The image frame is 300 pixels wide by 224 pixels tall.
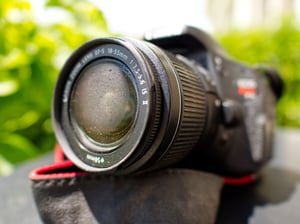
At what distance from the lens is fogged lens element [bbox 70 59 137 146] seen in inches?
12.9

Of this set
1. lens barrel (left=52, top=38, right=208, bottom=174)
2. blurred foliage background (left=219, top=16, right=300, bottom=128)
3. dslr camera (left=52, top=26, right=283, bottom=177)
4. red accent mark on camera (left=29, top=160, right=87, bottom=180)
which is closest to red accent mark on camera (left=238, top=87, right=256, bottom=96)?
dslr camera (left=52, top=26, right=283, bottom=177)

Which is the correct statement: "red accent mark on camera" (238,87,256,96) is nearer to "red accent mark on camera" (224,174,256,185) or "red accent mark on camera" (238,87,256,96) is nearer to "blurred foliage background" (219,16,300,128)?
"red accent mark on camera" (224,174,256,185)

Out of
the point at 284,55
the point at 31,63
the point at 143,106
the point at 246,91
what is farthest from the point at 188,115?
the point at 284,55

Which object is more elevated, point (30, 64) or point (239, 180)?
point (30, 64)

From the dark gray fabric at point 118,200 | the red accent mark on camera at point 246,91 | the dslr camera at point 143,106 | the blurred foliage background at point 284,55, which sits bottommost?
the blurred foliage background at point 284,55

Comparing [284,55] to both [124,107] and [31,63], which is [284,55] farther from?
[124,107]

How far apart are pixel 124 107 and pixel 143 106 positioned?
3 cm

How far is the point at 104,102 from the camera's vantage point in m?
0.34

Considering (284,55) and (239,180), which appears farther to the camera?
(284,55)

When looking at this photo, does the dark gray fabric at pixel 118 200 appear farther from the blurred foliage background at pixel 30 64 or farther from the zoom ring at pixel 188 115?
the blurred foliage background at pixel 30 64

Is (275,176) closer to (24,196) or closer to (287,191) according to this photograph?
(287,191)

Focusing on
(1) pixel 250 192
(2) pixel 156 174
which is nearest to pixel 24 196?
(2) pixel 156 174

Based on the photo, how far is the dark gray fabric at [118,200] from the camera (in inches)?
14.0

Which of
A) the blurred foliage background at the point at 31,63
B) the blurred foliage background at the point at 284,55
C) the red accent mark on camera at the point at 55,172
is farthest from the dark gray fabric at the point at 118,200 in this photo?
the blurred foliage background at the point at 284,55
